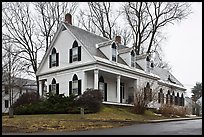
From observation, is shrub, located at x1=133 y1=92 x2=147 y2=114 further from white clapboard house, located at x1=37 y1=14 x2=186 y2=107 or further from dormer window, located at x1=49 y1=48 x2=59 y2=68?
dormer window, located at x1=49 y1=48 x2=59 y2=68

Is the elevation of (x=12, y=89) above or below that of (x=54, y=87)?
below

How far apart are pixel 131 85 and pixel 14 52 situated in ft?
53.1

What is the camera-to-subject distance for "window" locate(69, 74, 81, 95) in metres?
31.8

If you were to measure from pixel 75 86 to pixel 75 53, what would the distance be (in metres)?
3.25

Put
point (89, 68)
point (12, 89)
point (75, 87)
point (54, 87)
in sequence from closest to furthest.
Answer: point (89, 68) < point (75, 87) < point (54, 87) < point (12, 89)

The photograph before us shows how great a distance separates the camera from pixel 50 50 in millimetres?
35906

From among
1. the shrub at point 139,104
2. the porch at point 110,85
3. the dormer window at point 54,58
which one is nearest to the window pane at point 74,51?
the porch at point 110,85

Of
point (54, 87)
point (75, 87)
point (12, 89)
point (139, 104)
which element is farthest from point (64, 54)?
point (12, 89)

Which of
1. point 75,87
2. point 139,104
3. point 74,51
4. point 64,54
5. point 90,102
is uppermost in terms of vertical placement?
point 74,51

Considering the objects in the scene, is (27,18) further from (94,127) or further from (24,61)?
(94,127)

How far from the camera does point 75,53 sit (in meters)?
32.7

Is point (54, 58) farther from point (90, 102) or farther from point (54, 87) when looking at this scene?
point (90, 102)

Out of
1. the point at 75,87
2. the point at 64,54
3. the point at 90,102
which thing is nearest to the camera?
the point at 90,102

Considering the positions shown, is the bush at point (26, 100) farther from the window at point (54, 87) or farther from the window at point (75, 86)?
the window at point (54, 87)
